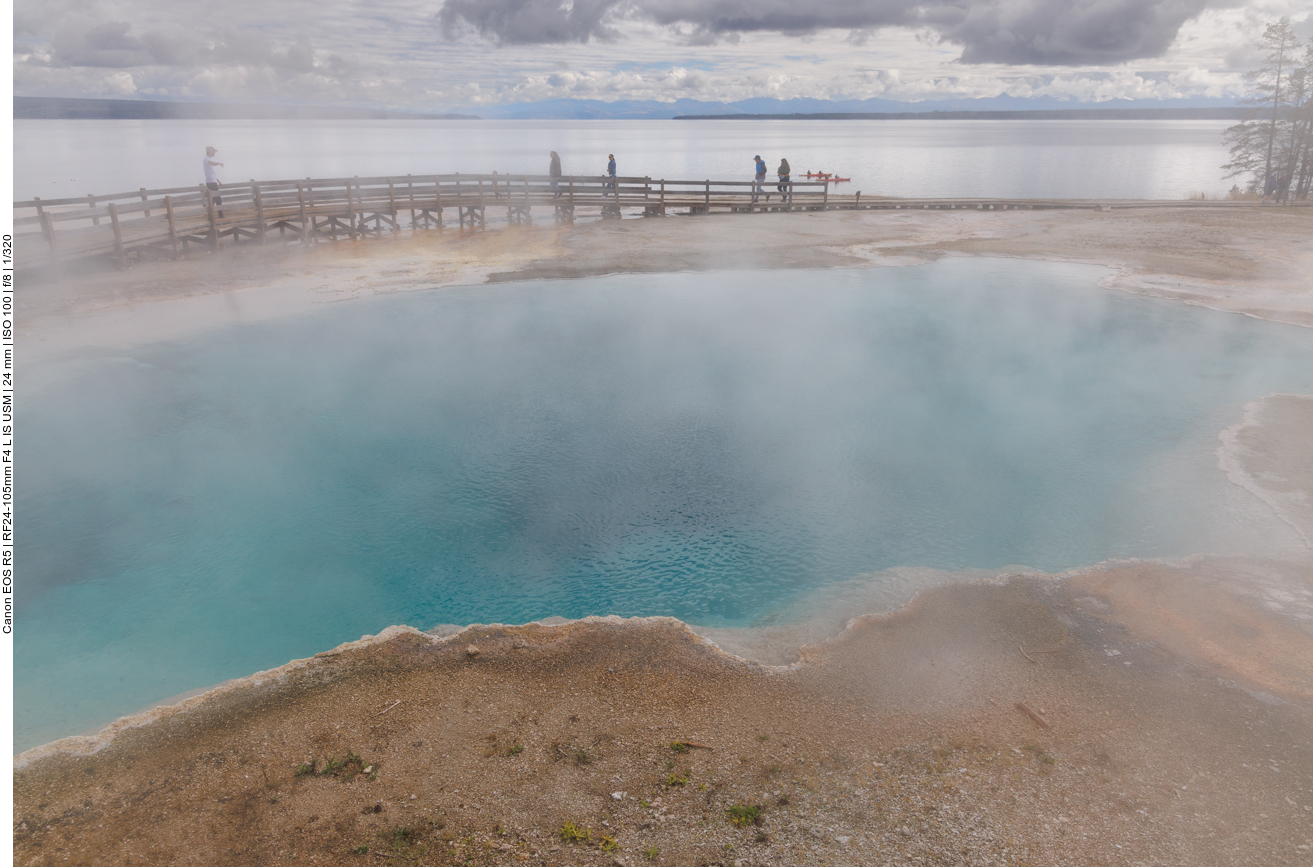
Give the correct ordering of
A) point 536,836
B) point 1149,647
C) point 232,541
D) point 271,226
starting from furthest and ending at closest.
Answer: point 271,226
point 232,541
point 1149,647
point 536,836

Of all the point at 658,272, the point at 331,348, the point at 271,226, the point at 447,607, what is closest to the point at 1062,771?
the point at 447,607

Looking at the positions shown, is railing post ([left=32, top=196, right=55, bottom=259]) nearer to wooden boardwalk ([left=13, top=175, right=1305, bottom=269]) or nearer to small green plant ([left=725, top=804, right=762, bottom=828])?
wooden boardwalk ([left=13, top=175, right=1305, bottom=269])

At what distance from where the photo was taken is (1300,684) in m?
5.67

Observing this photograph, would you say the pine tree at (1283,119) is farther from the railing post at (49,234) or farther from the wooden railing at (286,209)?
the railing post at (49,234)

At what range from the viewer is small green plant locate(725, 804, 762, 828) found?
4465 millimetres

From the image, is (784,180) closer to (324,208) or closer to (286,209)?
(324,208)

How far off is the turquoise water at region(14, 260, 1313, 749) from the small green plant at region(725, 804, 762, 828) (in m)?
2.49

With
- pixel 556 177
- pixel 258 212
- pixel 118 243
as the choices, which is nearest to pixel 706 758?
pixel 118 243

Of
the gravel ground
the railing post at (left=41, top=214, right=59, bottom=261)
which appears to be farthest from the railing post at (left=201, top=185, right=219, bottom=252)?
the gravel ground

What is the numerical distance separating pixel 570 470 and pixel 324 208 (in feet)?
62.3

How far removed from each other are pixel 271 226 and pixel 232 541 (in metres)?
18.5

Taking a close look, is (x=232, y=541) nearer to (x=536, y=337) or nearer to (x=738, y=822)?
(x=738, y=822)

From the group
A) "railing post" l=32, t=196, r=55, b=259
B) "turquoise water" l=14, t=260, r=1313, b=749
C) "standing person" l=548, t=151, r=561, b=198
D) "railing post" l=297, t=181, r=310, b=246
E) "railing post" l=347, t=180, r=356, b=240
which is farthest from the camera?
"standing person" l=548, t=151, r=561, b=198

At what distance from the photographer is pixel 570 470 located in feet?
32.4
